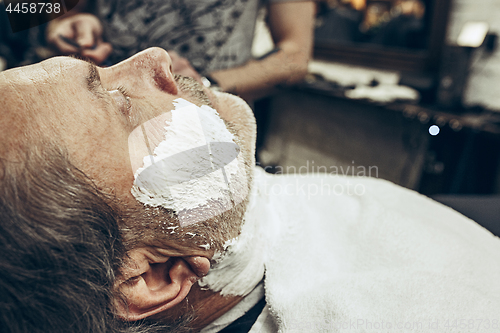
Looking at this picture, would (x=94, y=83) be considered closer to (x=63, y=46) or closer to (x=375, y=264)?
(x=63, y=46)

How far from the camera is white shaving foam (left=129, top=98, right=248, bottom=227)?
1.88 feet

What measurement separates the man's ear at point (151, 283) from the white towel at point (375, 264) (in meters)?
0.23

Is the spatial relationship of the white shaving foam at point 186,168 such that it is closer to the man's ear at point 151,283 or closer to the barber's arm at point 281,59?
the man's ear at point 151,283

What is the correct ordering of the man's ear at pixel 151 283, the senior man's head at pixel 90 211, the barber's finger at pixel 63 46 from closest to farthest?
the senior man's head at pixel 90 211 < the man's ear at pixel 151 283 < the barber's finger at pixel 63 46

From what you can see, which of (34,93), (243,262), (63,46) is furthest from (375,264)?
(63,46)

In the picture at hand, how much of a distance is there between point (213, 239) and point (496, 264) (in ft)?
2.41

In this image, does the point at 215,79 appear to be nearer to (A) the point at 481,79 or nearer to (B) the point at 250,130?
(B) the point at 250,130

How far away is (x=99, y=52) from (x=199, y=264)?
1.96 ft

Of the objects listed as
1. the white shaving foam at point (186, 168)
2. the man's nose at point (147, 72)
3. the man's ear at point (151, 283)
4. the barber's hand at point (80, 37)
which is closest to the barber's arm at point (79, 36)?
the barber's hand at point (80, 37)

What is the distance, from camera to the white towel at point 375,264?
26.4 inches

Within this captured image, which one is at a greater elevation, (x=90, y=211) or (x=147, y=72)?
(x=147, y=72)

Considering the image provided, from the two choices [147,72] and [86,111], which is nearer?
[86,111]

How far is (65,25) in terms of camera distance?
2.79 ft

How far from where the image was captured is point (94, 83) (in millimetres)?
596
